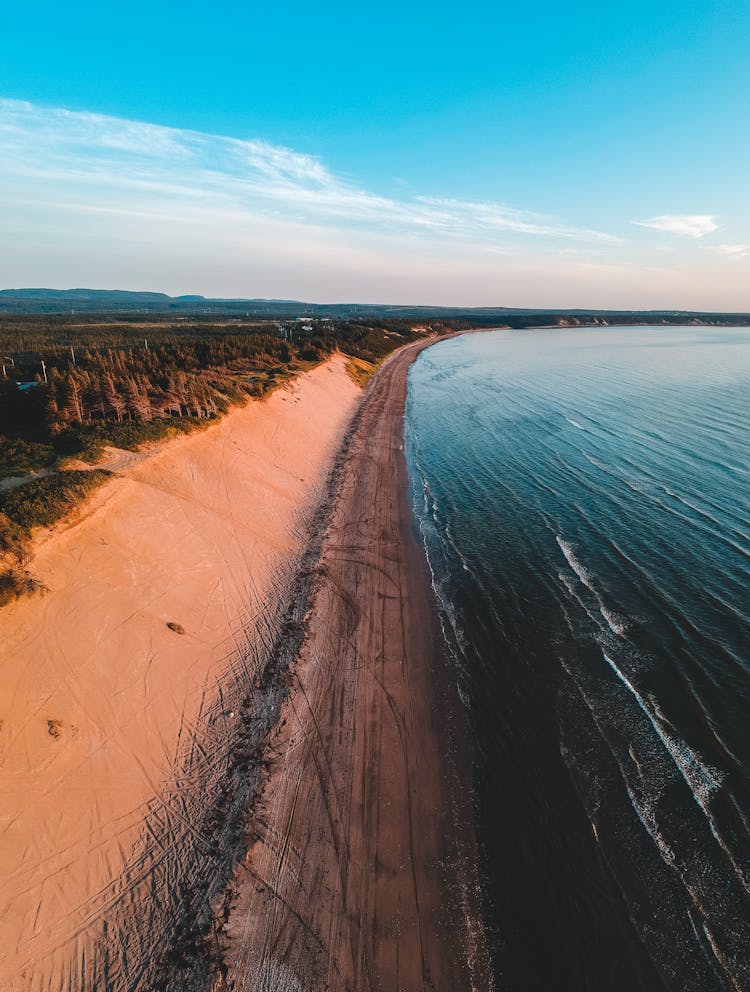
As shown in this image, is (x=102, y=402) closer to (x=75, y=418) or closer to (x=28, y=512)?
(x=75, y=418)

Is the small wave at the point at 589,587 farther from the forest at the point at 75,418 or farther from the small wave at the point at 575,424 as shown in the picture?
the small wave at the point at 575,424

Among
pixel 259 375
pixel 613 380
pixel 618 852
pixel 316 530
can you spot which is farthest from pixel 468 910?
pixel 613 380

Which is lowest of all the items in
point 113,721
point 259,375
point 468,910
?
point 468,910

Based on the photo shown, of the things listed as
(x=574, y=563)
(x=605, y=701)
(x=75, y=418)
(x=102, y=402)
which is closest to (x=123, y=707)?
(x=605, y=701)

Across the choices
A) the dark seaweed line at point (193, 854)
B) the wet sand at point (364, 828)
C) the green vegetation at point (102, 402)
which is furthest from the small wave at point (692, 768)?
the green vegetation at point (102, 402)

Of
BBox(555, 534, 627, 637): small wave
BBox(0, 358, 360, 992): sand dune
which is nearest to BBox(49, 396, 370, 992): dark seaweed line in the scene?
BBox(0, 358, 360, 992): sand dune

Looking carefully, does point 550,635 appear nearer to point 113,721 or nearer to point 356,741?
point 356,741

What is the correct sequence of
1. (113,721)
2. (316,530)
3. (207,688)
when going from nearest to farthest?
1. (113,721)
2. (207,688)
3. (316,530)

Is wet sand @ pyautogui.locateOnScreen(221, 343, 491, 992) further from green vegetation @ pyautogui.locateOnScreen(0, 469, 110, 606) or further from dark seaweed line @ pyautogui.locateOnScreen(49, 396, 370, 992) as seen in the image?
green vegetation @ pyautogui.locateOnScreen(0, 469, 110, 606)
